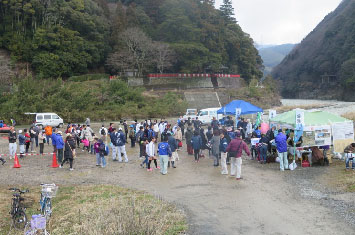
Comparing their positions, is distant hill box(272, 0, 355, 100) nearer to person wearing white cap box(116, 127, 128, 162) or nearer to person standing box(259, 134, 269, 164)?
person standing box(259, 134, 269, 164)

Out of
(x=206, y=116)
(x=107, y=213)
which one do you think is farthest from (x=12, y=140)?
(x=206, y=116)

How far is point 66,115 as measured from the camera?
3055 cm

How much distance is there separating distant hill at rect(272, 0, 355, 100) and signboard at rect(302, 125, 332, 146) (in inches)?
2801

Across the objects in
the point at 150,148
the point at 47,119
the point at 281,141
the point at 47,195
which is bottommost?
the point at 47,195

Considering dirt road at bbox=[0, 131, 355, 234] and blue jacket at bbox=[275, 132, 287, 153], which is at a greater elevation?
blue jacket at bbox=[275, 132, 287, 153]

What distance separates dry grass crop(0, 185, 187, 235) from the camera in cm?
617

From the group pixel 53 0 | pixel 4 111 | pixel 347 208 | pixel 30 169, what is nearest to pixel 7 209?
pixel 30 169

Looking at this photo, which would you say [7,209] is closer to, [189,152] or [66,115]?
[189,152]

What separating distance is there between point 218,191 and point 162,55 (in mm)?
39513

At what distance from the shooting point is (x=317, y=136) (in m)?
12.6

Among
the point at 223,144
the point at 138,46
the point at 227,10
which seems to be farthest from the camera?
the point at 227,10

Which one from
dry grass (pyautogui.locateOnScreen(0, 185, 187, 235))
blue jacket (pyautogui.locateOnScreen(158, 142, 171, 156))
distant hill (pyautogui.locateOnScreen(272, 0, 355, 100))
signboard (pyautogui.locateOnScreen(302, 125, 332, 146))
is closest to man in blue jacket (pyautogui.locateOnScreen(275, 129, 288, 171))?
signboard (pyautogui.locateOnScreen(302, 125, 332, 146))

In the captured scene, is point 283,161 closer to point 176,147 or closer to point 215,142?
point 215,142

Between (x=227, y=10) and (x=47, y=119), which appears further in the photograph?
(x=227, y=10)
